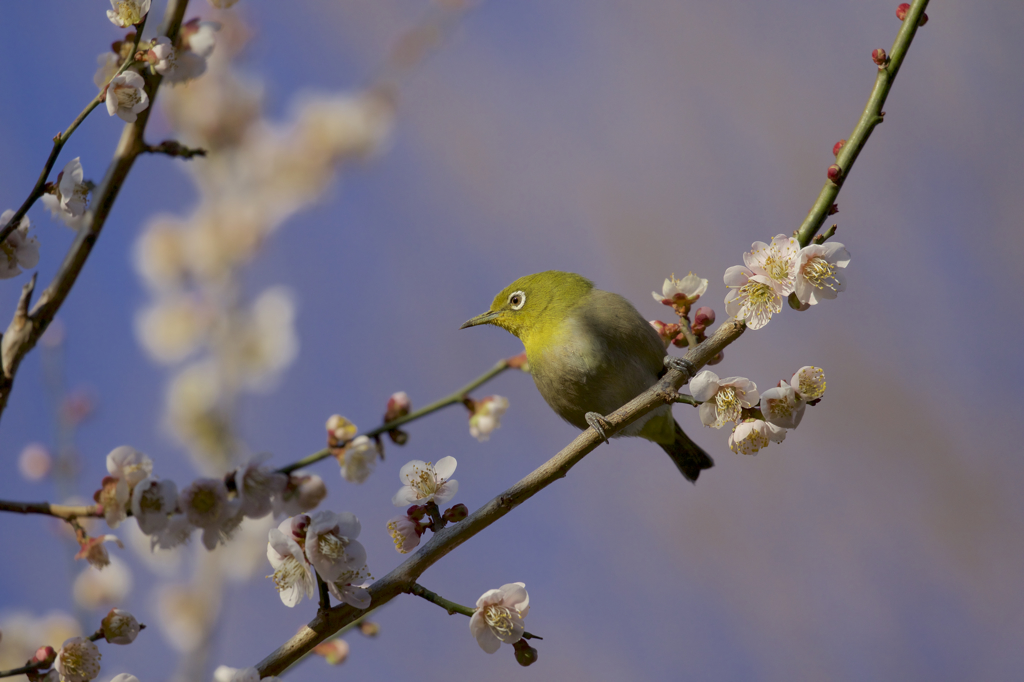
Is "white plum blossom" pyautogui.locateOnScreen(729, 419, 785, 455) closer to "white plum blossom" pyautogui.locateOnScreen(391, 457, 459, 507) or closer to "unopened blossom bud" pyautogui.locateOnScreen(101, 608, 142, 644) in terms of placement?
"white plum blossom" pyautogui.locateOnScreen(391, 457, 459, 507)

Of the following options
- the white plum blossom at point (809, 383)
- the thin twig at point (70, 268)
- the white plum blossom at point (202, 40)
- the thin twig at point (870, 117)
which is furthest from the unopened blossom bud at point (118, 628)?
the thin twig at point (870, 117)

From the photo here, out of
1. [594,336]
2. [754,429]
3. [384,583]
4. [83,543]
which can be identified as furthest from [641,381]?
[83,543]

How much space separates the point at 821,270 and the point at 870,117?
1.18ft

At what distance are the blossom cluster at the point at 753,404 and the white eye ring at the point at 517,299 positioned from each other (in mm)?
1563

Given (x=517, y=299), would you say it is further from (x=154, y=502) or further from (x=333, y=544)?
(x=154, y=502)

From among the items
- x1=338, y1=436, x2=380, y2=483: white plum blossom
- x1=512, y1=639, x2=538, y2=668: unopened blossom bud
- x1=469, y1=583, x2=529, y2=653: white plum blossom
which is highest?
x1=338, y1=436, x2=380, y2=483: white plum blossom

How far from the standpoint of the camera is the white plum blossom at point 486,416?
2512 mm

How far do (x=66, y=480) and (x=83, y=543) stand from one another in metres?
1.88

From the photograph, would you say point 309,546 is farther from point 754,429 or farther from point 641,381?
point 641,381

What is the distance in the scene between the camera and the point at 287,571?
5.81 ft

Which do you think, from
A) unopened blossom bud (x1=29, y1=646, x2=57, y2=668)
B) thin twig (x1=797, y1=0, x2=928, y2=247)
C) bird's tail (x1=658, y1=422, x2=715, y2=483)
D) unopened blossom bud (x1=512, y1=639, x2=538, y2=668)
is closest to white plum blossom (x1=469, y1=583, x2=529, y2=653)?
unopened blossom bud (x1=512, y1=639, x2=538, y2=668)

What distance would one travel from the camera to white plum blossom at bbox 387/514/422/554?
1.83m

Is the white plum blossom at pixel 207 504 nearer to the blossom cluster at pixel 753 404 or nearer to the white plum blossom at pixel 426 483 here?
the white plum blossom at pixel 426 483

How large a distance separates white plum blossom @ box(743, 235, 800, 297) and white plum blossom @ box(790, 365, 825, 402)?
202 millimetres
